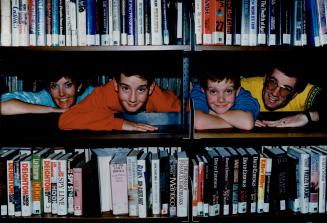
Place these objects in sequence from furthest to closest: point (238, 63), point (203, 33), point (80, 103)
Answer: point (238, 63) < point (80, 103) < point (203, 33)

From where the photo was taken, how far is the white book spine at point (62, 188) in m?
1.51

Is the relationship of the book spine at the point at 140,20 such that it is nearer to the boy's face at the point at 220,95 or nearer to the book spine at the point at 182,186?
the boy's face at the point at 220,95

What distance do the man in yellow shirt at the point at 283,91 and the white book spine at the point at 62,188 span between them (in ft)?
2.89

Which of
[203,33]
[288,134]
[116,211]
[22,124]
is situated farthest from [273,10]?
[22,124]

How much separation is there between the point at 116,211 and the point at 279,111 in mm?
874

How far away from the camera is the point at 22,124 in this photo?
158cm

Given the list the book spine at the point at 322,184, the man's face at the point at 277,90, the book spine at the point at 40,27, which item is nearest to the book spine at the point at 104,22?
the book spine at the point at 40,27

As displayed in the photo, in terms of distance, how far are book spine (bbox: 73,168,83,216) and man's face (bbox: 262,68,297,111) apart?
0.91 meters

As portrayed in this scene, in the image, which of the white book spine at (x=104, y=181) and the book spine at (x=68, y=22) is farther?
the white book spine at (x=104, y=181)

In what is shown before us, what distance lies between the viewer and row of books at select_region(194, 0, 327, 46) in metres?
1.42

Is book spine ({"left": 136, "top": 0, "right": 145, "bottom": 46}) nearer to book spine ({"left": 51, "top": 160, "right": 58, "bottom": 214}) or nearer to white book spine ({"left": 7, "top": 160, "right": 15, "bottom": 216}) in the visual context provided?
book spine ({"left": 51, "top": 160, "right": 58, "bottom": 214})

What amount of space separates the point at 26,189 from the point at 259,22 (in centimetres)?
116

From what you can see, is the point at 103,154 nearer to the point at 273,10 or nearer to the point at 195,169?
the point at 195,169

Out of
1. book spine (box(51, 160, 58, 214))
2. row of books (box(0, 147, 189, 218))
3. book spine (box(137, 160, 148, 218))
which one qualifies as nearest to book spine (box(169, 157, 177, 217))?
row of books (box(0, 147, 189, 218))
